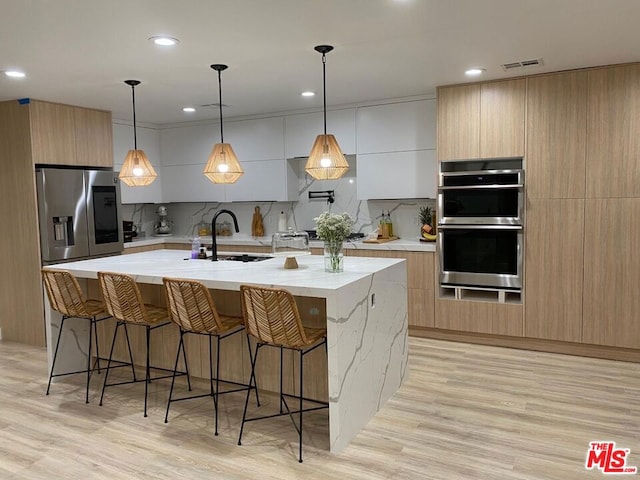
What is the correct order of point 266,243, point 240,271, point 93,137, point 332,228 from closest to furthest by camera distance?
1. point 332,228
2. point 240,271
3. point 93,137
4. point 266,243

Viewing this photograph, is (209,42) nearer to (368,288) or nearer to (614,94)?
(368,288)

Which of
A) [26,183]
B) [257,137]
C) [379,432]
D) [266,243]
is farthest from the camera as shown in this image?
[257,137]

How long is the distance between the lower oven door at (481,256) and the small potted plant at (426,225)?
34cm

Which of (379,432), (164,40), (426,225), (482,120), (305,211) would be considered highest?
(164,40)

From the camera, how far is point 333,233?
334cm

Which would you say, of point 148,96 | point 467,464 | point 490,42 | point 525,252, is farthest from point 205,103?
point 467,464

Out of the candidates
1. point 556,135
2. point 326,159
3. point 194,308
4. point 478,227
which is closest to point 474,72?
point 556,135

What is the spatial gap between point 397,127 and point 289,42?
2205mm

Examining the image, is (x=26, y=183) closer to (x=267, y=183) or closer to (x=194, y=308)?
(x=267, y=183)

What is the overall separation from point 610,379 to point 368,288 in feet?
7.08

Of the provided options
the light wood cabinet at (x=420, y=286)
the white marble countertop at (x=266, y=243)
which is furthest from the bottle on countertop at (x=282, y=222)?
the light wood cabinet at (x=420, y=286)

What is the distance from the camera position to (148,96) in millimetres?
5082

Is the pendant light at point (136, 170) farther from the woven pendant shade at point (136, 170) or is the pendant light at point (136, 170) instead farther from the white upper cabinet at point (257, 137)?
the white upper cabinet at point (257, 137)

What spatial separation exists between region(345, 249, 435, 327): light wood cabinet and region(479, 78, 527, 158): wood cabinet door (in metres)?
1.13
